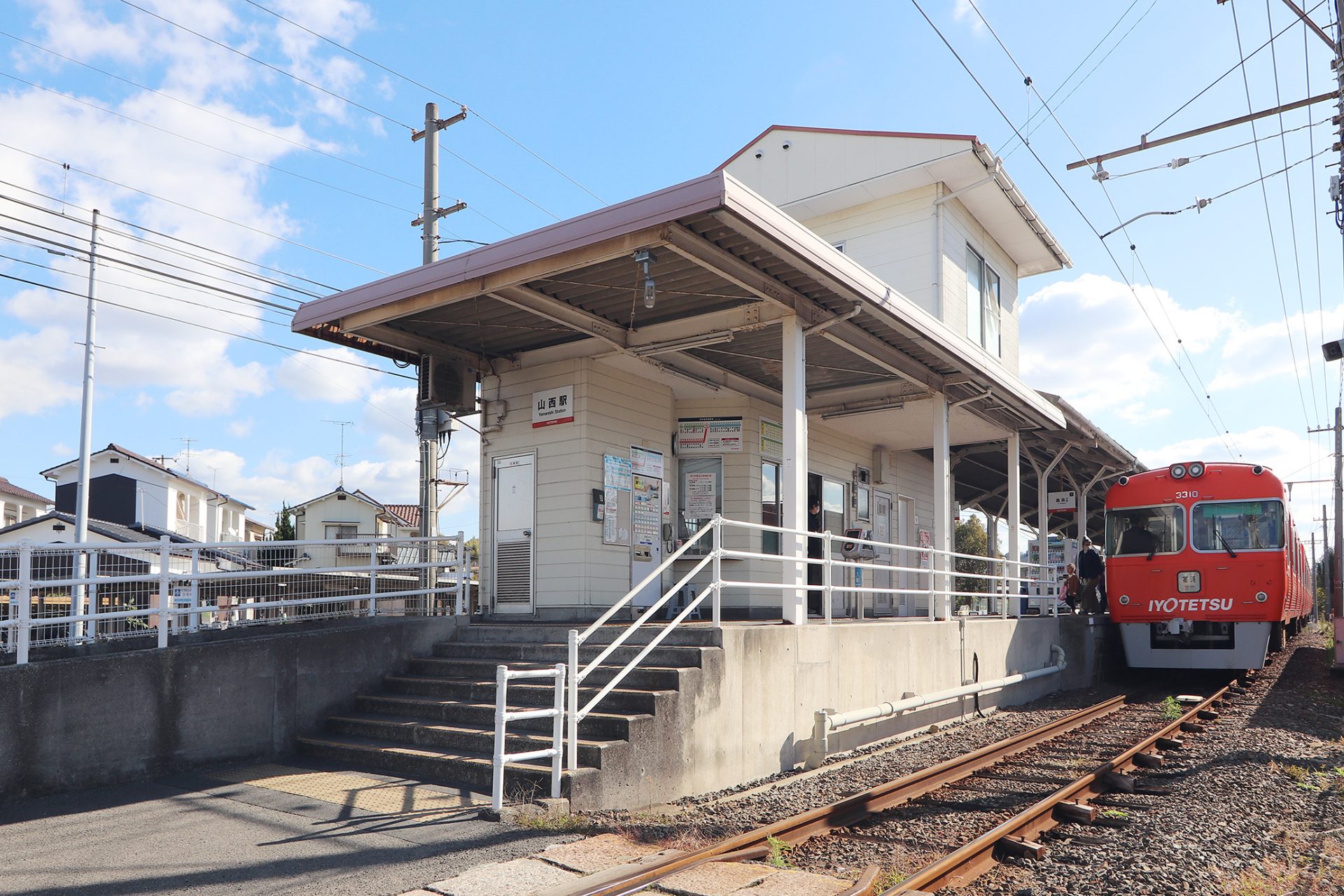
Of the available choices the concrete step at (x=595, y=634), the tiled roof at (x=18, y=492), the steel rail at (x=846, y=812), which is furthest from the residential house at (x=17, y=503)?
the steel rail at (x=846, y=812)

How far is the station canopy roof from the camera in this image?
8.74 meters

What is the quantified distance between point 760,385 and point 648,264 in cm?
555

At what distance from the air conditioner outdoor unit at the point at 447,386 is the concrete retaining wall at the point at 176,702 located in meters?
3.27

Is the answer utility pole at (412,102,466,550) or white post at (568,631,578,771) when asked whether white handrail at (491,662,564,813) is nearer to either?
white post at (568,631,578,771)

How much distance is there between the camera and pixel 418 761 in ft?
25.5

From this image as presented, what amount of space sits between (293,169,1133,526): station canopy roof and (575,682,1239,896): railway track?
4.72 meters

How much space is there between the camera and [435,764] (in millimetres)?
7656

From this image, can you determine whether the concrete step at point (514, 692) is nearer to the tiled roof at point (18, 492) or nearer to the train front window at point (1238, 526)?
the train front window at point (1238, 526)

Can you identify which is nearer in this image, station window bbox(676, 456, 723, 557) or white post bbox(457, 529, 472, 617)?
white post bbox(457, 529, 472, 617)

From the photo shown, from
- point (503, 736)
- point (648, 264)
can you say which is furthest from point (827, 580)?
point (503, 736)

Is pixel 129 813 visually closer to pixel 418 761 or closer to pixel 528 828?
pixel 418 761

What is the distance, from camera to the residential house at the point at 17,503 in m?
46.5

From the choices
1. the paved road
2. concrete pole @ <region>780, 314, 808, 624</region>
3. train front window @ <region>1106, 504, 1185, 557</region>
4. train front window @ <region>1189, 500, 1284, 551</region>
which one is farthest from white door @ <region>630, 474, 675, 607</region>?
train front window @ <region>1189, 500, 1284, 551</region>

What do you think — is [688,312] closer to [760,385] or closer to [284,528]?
[760,385]
